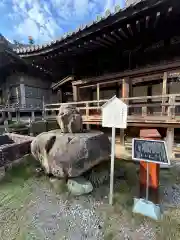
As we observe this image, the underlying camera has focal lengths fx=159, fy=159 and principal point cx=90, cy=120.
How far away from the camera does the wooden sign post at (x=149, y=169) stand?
2721 millimetres

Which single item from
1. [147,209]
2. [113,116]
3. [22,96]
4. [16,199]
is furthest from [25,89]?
[147,209]

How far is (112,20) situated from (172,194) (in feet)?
15.1

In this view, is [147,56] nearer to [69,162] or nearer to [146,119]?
[146,119]

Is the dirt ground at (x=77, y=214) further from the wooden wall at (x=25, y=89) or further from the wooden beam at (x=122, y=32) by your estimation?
the wooden wall at (x=25, y=89)

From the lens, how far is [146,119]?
231 inches

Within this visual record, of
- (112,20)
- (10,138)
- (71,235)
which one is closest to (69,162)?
(71,235)

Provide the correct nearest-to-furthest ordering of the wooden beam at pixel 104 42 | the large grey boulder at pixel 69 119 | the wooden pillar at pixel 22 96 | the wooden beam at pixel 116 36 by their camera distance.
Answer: the large grey boulder at pixel 69 119, the wooden beam at pixel 116 36, the wooden beam at pixel 104 42, the wooden pillar at pixel 22 96

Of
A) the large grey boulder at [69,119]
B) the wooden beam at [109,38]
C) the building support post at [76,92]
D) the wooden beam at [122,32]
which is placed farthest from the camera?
the building support post at [76,92]

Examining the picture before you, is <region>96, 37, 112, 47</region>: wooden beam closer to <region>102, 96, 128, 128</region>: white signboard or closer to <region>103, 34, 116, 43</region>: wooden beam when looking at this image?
<region>103, 34, 116, 43</region>: wooden beam

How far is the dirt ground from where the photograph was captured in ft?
7.90

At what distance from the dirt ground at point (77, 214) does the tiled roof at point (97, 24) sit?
13.8 ft

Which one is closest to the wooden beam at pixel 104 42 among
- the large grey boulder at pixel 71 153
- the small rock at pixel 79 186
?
the large grey boulder at pixel 71 153

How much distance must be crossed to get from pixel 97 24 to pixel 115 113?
123 inches

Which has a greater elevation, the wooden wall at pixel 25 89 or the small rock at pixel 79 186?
the wooden wall at pixel 25 89
